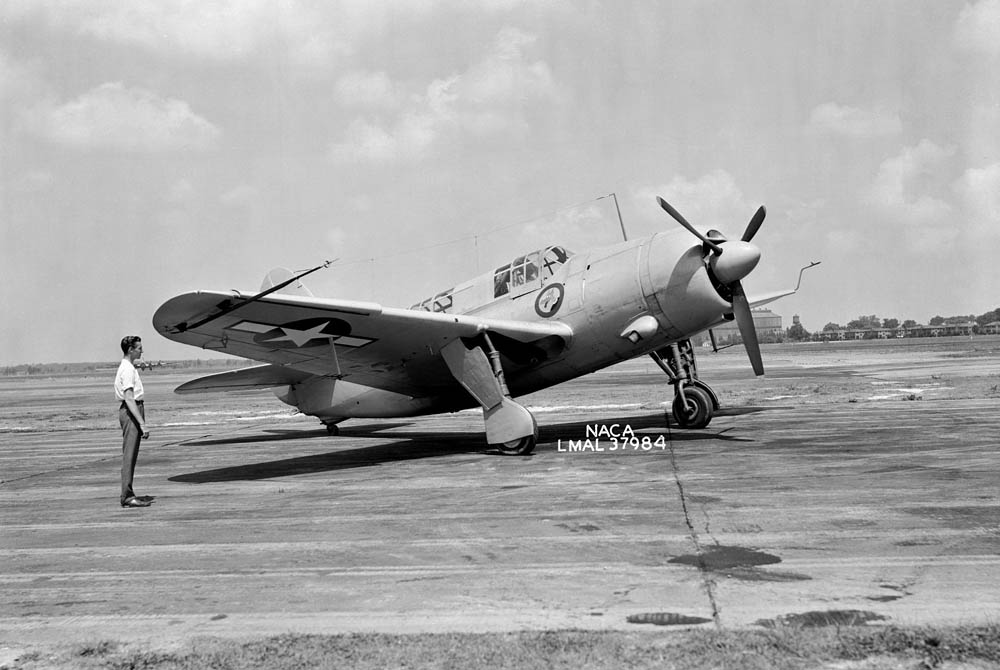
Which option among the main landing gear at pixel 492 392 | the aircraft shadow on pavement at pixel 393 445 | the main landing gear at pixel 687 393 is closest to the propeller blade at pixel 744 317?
the main landing gear at pixel 687 393

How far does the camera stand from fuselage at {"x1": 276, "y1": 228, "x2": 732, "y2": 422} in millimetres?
12852

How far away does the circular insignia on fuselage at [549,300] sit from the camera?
45.9ft

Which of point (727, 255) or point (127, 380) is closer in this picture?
point (127, 380)

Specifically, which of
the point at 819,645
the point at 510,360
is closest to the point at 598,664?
the point at 819,645

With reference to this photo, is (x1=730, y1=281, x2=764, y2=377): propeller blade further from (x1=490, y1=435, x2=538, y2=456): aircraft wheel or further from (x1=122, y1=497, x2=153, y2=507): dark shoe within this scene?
(x1=122, y1=497, x2=153, y2=507): dark shoe

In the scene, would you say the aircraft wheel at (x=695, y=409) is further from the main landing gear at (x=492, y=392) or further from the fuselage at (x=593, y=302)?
the main landing gear at (x=492, y=392)

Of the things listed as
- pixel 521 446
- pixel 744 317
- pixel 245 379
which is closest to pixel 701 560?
pixel 521 446

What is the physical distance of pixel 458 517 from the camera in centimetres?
791

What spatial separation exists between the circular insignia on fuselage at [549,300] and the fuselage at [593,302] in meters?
0.02

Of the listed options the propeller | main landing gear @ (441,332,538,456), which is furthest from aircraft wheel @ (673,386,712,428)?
main landing gear @ (441,332,538,456)

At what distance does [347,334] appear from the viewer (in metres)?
12.6

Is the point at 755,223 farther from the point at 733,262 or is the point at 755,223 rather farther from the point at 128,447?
the point at 128,447

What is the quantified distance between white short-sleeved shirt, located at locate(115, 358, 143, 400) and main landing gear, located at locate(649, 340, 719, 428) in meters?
9.69

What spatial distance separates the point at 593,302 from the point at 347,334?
4.20 m
